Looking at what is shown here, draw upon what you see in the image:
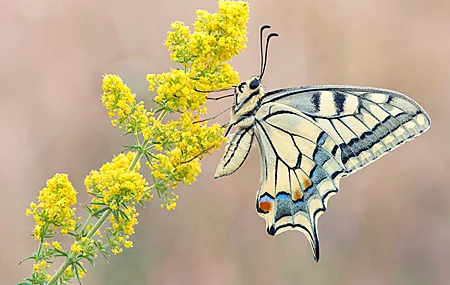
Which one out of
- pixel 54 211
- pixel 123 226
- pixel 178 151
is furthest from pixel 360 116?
pixel 54 211

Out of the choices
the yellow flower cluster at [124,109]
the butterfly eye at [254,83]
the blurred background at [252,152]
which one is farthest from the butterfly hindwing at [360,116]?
the blurred background at [252,152]

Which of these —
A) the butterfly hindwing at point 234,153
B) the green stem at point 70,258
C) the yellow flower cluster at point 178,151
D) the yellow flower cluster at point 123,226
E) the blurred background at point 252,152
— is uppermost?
the blurred background at point 252,152

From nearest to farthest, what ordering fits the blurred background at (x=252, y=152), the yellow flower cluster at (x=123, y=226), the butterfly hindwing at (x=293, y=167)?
the yellow flower cluster at (x=123, y=226), the butterfly hindwing at (x=293, y=167), the blurred background at (x=252, y=152)

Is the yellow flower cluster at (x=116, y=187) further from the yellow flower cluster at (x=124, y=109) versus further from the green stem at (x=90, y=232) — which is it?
the yellow flower cluster at (x=124, y=109)

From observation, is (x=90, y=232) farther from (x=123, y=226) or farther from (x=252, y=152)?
(x=252, y=152)

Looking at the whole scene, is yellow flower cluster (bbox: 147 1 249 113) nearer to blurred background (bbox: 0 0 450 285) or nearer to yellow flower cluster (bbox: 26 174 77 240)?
yellow flower cluster (bbox: 26 174 77 240)

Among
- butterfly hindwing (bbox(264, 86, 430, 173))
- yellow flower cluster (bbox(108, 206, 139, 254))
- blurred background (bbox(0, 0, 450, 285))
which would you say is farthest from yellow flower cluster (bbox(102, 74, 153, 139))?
blurred background (bbox(0, 0, 450, 285))

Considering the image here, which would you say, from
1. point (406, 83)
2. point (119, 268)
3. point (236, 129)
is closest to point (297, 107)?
point (236, 129)
